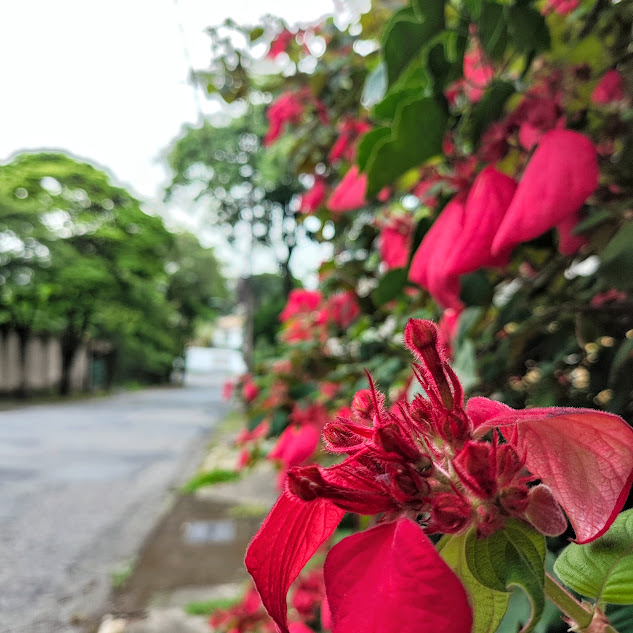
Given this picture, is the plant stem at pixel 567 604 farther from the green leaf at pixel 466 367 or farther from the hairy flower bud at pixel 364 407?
the green leaf at pixel 466 367

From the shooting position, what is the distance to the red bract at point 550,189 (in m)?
0.25

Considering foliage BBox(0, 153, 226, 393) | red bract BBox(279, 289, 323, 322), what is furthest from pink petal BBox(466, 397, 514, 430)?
foliage BBox(0, 153, 226, 393)

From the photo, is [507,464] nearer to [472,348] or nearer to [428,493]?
[428,493]

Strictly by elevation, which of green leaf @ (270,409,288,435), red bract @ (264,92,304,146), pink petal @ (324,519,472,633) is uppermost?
red bract @ (264,92,304,146)

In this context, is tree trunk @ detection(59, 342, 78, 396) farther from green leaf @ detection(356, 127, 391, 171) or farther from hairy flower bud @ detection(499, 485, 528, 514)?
hairy flower bud @ detection(499, 485, 528, 514)

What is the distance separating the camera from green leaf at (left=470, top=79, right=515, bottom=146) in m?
0.33

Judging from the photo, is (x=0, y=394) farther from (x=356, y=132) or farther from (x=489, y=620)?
(x=489, y=620)

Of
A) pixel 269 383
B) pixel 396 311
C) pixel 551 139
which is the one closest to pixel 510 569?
pixel 551 139

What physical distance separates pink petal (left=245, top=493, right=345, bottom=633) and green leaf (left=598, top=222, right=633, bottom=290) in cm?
21

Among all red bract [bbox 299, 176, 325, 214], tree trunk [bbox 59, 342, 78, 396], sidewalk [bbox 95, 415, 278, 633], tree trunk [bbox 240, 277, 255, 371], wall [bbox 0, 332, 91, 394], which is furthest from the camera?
tree trunk [bbox 59, 342, 78, 396]

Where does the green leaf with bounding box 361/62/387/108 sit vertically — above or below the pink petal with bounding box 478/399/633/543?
above

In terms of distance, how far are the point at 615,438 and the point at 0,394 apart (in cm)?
821

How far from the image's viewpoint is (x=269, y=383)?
0.98 metres

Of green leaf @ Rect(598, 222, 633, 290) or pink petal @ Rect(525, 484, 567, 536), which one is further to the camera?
green leaf @ Rect(598, 222, 633, 290)
